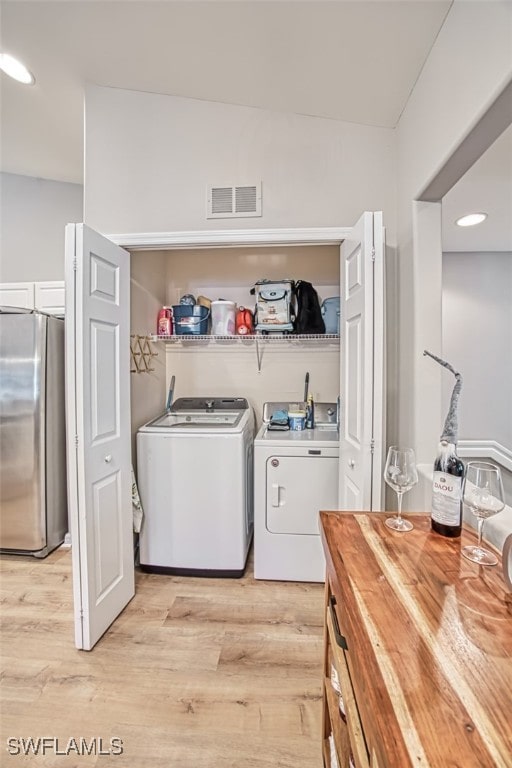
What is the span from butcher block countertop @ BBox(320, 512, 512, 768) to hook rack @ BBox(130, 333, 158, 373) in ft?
6.07

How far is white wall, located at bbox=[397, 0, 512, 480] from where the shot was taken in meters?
1.13

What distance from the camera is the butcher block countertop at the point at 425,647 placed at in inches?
19.6

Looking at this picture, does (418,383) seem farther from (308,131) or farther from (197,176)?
(197,176)

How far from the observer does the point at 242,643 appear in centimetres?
179

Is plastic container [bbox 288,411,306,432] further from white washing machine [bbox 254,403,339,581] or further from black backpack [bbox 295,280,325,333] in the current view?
black backpack [bbox 295,280,325,333]

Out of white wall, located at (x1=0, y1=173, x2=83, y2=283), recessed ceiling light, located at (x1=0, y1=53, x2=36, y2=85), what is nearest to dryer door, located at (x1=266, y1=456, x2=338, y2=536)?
recessed ceiling light, located at (x1=0, y1=53, x2=36, y2=85)

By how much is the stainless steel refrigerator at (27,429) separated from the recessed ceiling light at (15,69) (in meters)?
1.34

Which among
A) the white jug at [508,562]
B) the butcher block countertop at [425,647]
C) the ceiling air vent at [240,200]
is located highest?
the ceiling air vent at [240,200]

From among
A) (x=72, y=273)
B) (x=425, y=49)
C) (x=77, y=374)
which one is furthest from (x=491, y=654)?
(x=425, y=49)

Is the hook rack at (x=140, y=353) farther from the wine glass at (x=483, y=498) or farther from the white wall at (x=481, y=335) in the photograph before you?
the white wall at (x=481, y=335)

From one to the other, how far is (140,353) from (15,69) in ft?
5.54

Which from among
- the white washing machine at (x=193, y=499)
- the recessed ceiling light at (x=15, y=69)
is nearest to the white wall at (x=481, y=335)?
the white washing machine at (x=193, y=499)

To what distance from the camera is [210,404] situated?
2.90 m

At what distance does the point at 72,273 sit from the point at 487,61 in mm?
1682
